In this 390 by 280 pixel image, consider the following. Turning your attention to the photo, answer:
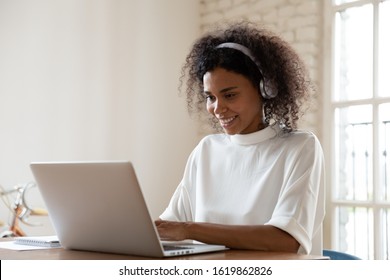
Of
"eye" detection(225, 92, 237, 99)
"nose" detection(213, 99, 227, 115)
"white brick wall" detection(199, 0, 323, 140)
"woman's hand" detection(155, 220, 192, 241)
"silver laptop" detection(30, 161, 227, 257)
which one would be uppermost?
"white brick wall" detection(199, 0, 323, 140)

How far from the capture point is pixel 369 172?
4.45 m

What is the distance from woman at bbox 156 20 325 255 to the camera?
2.08 meters

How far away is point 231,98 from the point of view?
226 centimetres

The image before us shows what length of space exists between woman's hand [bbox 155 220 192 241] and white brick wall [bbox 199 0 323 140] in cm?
288

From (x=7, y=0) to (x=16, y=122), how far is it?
2.74ft

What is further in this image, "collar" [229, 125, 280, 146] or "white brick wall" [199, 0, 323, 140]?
"white brick wall" [199, 0, 323, 140]

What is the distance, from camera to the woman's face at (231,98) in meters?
2.26

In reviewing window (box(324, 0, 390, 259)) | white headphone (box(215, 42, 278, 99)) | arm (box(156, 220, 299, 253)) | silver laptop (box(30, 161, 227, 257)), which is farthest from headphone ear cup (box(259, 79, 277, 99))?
window (box(324, 0, 390, 259))

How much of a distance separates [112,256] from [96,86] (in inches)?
135

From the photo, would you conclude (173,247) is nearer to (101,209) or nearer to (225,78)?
(101,209)

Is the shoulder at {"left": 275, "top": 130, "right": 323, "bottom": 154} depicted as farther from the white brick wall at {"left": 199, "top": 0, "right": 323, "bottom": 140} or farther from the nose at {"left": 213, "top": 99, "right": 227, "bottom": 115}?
the white brick wall at {"left": 199, "top": 0, "right": 323, "bottom": 140}

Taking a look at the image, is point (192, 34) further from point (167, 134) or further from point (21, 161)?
point (21, 161)

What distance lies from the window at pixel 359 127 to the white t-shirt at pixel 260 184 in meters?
2.21

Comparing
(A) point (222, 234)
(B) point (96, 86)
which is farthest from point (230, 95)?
(B) point (96, 86)
